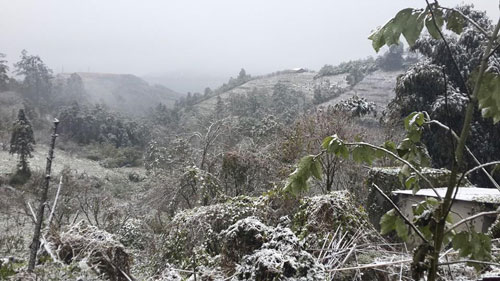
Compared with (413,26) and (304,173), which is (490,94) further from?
(304,173)

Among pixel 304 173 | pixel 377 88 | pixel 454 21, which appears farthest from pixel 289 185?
pixel 377 88

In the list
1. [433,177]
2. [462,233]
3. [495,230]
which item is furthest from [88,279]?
[433,177]

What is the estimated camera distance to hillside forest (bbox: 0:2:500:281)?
112 cm

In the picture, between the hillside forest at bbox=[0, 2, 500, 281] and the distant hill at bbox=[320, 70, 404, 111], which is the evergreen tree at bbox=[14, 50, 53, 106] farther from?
the distant hill at bbox=[320, 70, 404, 111]

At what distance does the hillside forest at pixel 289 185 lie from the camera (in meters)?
1.12

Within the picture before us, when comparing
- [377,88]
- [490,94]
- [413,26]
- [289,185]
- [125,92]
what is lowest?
[125,92]

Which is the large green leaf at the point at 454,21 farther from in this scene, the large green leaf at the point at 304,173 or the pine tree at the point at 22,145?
the pine tree at the point at 22,145

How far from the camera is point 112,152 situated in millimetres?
31156

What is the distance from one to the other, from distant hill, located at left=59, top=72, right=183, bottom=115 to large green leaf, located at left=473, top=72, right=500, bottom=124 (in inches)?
2266

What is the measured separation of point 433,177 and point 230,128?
6648 mm

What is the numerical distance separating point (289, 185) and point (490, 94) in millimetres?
661

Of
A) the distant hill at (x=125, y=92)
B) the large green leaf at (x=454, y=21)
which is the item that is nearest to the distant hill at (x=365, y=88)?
the distant hill at (x=125, y=92)

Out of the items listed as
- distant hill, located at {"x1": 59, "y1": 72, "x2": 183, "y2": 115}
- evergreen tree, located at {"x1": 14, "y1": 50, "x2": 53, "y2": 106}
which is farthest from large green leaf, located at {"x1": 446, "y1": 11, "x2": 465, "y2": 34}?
distant hill, located at {"x1": 59, "y1": 72, "x2": 183, "y2": 115}

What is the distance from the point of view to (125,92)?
68250 millimetres
